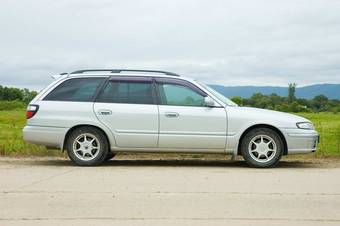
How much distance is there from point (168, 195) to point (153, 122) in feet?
10.2

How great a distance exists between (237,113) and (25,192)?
13.7 feet

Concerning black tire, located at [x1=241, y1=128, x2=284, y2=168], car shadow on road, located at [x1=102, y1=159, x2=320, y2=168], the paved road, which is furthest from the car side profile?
car shadow on road, located at [x1=102, y1=159, x2=320, y2=168]

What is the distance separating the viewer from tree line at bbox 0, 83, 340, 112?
1041 inches

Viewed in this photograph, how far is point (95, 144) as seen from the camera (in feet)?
34.3

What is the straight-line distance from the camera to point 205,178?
8852 millimetres

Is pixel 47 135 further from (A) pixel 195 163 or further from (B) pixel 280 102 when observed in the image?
(B) pixel 280 102

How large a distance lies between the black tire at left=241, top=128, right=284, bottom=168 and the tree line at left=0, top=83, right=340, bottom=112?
25.3 ft

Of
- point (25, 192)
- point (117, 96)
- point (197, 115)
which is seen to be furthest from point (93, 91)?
point (25, 192)

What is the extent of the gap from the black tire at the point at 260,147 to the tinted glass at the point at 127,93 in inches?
71.3

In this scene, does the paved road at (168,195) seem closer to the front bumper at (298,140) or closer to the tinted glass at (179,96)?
the front bumper at (298,140)

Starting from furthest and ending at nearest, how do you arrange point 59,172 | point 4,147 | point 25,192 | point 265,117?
point 4,147 → point 265,117 → point 59,172 → point 25,192

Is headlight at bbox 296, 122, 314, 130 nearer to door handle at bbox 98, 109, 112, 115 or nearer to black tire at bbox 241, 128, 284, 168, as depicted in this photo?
black tire at bbox 241, 128, 284, 168

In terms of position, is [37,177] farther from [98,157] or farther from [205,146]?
[205,146]

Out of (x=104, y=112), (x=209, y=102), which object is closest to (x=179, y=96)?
(x=209, y=102)
